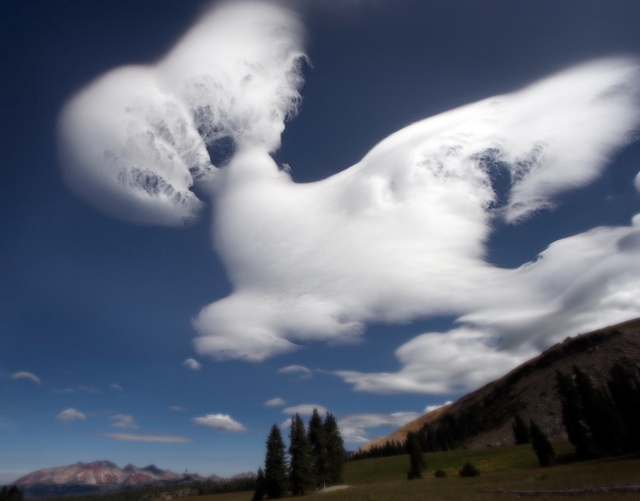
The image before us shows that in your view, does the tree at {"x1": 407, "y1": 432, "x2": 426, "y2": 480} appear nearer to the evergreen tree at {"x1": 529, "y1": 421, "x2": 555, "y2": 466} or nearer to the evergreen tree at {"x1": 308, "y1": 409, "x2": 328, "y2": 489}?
the evergreen tree at {"x1": 308, "y1": 409, "x2": 328, "y2": 489}

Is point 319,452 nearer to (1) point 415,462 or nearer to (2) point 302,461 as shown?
(2) point 302,461

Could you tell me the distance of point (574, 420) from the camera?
6800 centimetres

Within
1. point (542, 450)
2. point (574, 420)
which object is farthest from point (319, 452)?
point (574, 420)

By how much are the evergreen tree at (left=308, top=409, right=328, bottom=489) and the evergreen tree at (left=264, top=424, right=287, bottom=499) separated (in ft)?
23.1

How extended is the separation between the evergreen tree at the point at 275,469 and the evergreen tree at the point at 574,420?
53.8m

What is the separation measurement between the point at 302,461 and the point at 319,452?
7.68m

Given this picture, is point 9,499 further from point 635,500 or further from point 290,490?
point 635,500

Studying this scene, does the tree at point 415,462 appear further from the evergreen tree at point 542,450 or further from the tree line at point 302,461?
the evergreen tree at point 542,450

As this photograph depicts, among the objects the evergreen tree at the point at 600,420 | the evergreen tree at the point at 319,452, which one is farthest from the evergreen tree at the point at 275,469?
the evergreen tree at the point at 600,420

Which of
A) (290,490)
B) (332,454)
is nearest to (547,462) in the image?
(332,454)

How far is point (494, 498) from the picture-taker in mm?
25609

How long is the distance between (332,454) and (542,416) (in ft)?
505

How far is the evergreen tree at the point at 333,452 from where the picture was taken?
2844 inches

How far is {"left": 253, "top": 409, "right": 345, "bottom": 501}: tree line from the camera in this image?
6412 cm
